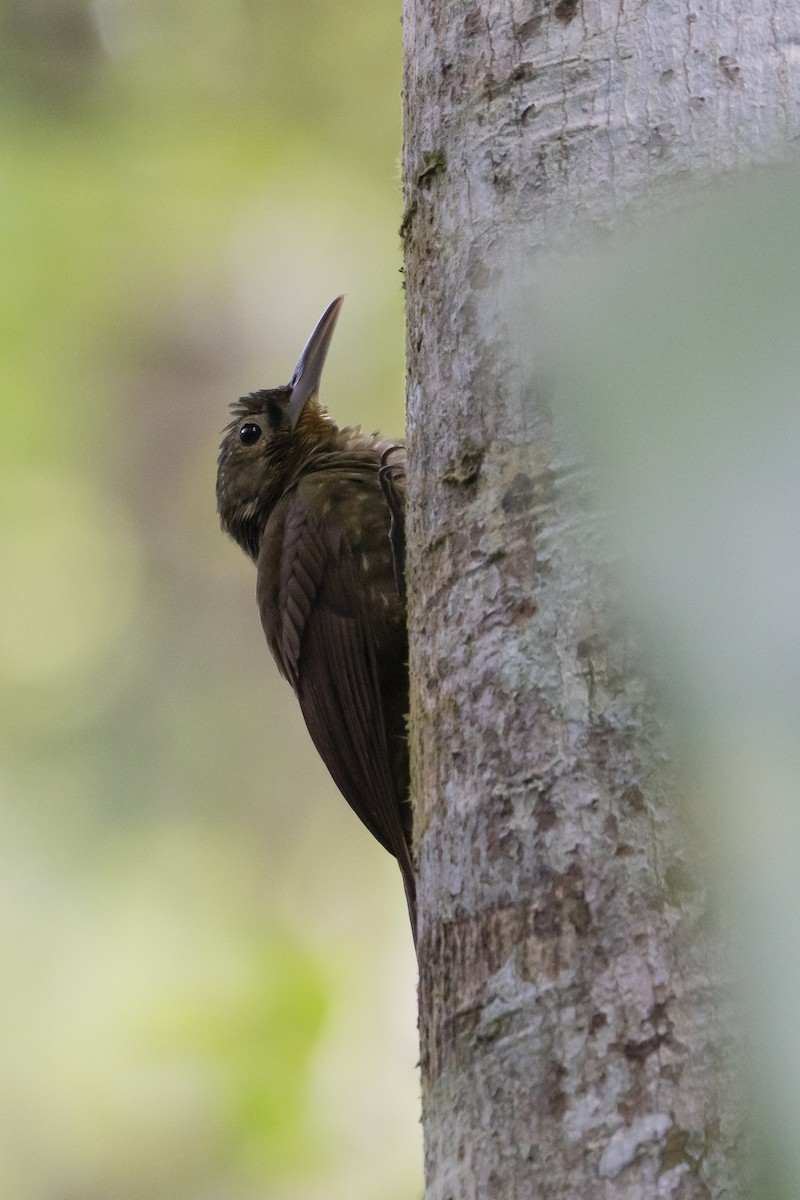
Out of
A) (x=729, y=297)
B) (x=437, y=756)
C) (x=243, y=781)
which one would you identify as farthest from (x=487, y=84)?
(x=243, y=781)

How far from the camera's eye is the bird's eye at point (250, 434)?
4234 mm

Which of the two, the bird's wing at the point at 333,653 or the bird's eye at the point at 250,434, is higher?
the bird's eye at the point at 250,434

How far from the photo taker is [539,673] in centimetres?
155

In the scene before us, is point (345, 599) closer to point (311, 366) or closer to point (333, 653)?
point (333, 653)

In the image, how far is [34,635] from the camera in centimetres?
638

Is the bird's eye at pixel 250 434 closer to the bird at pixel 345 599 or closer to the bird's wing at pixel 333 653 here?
the bird at pixel 345 599

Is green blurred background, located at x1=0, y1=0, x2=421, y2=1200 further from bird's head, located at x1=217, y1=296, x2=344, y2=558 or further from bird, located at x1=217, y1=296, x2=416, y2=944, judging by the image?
bird, located at x1=217, y1=296, x2=416, y2=944

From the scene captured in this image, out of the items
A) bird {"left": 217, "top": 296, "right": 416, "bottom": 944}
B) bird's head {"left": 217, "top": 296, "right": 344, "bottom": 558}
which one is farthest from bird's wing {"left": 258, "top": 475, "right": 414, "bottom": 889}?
bird's head {"left": 217, "top": 296, "right": 344, "bottom": 558}

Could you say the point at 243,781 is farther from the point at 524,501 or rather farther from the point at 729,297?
the point at 729,297

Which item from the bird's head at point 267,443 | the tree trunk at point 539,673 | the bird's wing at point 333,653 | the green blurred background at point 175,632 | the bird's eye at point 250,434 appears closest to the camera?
the tree trunk at point 539,673

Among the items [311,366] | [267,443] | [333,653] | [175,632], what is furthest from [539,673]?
[175,632]

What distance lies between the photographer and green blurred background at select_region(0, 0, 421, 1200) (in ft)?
17.6

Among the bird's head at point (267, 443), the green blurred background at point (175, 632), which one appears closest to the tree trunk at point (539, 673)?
the bird's head at point (267, 443)

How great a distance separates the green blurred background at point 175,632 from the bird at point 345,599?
220cm
